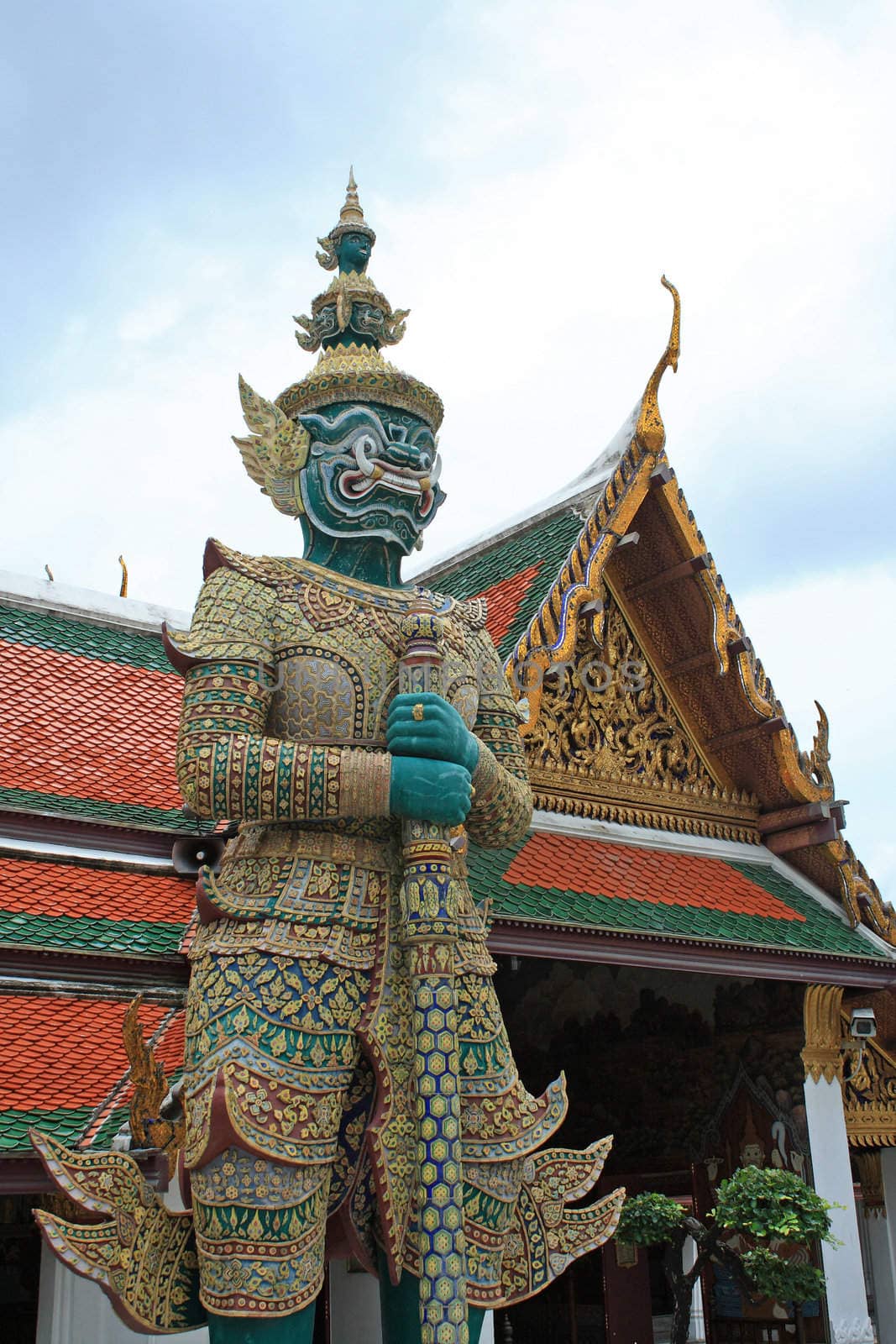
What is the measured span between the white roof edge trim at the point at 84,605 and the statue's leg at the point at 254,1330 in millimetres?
4228

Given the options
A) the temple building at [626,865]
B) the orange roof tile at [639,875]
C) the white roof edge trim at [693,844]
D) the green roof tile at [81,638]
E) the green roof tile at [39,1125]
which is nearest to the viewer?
the green roof tile at [39,1125]

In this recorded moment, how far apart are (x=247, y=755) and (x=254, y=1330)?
1.36 m

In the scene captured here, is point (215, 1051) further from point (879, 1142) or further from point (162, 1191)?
point (879, 1142)

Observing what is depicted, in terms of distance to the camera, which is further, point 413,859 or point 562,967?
point 562,967

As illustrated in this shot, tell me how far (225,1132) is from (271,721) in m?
1.10

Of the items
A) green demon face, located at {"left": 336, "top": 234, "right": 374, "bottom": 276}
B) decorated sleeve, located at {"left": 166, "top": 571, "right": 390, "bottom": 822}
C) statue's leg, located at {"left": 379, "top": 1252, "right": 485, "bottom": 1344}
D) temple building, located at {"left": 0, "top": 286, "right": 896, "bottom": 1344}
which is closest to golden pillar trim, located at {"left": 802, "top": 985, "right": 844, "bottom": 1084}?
temple building, located at {"left": 0, "top": 286, "right": 896, "bottom": 1344}

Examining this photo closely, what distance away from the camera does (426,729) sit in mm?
3684

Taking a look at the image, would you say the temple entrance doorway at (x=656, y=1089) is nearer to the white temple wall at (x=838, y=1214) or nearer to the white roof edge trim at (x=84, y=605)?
the white temple wall at (x=838, y=1214)

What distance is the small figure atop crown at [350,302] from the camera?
445cm

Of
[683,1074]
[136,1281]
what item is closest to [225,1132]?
[136,1281]

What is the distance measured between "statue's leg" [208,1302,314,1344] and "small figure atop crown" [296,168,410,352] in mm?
2799

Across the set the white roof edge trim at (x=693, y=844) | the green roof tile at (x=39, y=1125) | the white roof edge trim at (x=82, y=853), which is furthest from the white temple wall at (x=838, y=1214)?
the green roof tile at (x=39, y=1125)

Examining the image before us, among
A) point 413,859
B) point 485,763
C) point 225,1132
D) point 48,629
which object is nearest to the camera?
point 225,1132

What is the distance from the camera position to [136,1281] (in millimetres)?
3488
